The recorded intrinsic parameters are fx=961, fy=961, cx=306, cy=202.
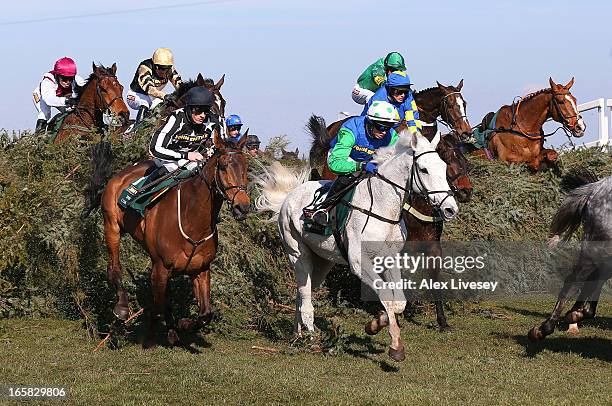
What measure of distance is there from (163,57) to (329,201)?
575cm

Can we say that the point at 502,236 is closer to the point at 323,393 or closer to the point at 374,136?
the point at 374,136

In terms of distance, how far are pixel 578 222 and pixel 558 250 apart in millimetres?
Result: 5325

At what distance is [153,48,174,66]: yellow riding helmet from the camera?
601 inches

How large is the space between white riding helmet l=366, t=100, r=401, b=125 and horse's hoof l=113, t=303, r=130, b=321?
361 centimetres

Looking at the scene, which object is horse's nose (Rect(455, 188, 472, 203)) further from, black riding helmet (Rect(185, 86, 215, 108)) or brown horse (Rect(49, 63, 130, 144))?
brown horse (Rect(49, 63, 130, 144))

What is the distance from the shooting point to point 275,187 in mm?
12336

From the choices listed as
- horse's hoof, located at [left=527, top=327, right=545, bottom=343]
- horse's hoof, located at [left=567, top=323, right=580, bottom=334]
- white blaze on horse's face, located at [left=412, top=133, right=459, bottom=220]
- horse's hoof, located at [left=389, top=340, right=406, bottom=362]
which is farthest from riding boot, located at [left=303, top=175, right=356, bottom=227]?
horse's hoof, located at [left=567, top=323, right=580, bottom=334]

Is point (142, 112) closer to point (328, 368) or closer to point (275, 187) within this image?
point (275, 187)

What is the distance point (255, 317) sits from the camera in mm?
12508

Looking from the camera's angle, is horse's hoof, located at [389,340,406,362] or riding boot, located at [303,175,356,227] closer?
horse's hoof, located at [389,340,406,362]

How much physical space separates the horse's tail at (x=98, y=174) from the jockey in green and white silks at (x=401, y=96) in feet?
12.0

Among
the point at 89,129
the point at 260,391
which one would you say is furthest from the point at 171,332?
the point at 89,129

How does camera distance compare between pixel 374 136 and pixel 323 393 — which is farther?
pixel 374 136

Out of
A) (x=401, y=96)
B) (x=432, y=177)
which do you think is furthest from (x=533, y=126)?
(x=432, y=177)
